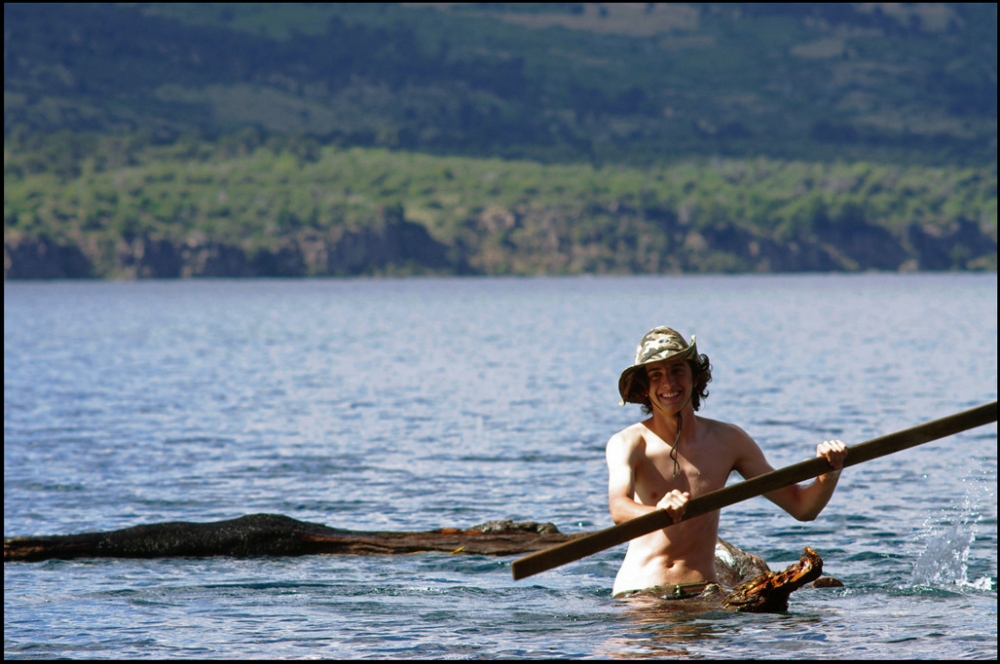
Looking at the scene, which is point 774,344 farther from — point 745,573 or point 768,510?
Answer: point 745,573

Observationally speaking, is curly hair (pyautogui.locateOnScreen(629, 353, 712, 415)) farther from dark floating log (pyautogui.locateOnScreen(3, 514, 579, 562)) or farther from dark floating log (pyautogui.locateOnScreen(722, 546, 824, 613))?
dark floating log (pyautogui.locateOnScreen(3, 514, 579, 562))

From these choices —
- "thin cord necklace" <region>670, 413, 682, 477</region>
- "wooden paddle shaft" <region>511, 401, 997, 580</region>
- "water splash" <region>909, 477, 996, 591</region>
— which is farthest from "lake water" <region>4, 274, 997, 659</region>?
"wooden paddle shaft" <region>511, 401, 997, 580</region>

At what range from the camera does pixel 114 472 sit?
23453 mm

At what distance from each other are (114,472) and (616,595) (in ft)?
45.9

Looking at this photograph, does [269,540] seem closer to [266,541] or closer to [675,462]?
[266,541]

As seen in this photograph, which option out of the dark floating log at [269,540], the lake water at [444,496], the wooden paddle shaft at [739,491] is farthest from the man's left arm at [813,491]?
the dark floating log at [269,540]

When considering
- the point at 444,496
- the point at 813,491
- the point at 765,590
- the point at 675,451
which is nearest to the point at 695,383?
the point at 675,451

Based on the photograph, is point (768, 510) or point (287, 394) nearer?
point (768, 510)

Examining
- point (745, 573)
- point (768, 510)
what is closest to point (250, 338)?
point (768, 510)

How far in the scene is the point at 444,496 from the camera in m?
20.4

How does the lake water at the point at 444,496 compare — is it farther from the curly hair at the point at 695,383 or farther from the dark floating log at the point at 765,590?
the curly hair at the point at 695,383

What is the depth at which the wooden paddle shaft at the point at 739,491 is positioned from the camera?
822 cm

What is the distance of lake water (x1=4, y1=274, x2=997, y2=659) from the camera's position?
1126cm

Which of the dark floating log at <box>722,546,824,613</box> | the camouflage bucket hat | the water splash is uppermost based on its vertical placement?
the camouflage bucket hat
